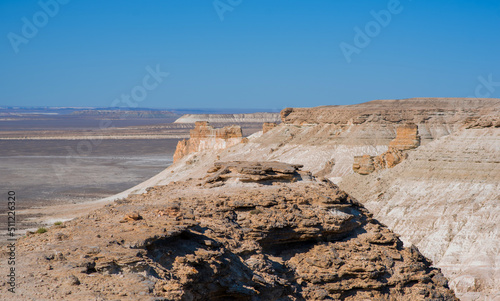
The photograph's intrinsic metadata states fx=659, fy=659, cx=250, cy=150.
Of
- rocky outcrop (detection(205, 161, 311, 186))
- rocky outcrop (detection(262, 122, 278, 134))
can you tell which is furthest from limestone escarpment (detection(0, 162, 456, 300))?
rocky outcrop (detection(262, 122, 278, 134))

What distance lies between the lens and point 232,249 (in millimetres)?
13414

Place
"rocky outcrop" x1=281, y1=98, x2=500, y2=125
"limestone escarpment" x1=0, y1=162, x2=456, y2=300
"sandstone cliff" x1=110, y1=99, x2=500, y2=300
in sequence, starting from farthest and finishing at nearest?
"rocky outcrop" x1=281, y1=98, x2=500, y2=125
"sandstone cliff" x1=110, y1=99, x2=500, y2=300
"limestone escarpment" x1=0, y1=162, x2=456, y2=300

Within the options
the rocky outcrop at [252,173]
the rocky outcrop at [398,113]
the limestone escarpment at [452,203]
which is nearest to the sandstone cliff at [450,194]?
the limestone escarpment at [452,203]

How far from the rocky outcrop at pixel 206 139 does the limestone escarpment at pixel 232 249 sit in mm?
39750

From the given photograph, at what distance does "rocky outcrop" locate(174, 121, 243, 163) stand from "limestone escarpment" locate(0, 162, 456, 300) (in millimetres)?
39750

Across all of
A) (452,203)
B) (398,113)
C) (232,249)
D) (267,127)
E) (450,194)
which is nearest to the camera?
(232,249)

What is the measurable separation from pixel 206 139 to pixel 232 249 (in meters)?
44.6

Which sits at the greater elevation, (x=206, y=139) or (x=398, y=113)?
(x=398, y=113)

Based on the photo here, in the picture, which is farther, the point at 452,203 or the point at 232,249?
the point at 452,203

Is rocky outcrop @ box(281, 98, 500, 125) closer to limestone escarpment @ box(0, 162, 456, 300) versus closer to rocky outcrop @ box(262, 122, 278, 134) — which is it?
rocky outcrop @ box(262, 122, 278, 134)

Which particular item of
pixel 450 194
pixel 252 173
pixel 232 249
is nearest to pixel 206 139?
pixel 450 194

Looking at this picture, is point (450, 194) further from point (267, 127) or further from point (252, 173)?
point (267, 127)

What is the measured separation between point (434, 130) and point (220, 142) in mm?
19471

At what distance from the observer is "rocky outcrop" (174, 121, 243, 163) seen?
189ft
